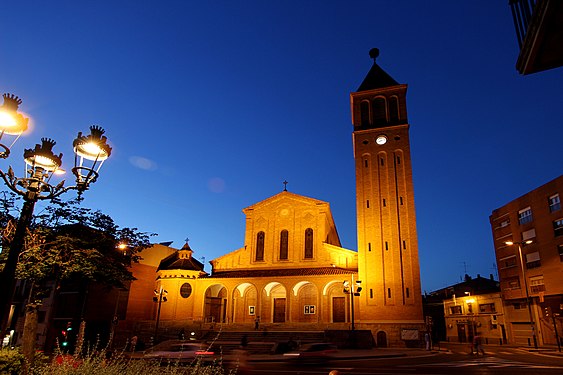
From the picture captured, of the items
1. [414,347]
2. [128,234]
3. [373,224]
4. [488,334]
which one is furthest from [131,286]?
[488,334]

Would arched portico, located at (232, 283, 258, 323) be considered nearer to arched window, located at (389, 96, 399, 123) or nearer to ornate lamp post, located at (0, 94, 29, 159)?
arched window, located at (389, 96, 399, 123)

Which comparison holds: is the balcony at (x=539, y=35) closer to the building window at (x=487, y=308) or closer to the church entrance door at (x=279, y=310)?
the church entrance door at (x=279, y=310)

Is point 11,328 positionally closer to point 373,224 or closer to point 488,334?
point 373,224

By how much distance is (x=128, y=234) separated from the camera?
27234mm

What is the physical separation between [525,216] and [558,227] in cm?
517

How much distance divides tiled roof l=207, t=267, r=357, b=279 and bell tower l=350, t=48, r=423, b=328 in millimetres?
2555

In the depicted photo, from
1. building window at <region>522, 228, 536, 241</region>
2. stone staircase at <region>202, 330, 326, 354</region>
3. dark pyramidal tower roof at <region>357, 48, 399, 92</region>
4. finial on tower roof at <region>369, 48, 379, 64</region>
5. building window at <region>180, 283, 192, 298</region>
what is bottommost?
stone staircase at <region>202, 330, 326, 354</region>

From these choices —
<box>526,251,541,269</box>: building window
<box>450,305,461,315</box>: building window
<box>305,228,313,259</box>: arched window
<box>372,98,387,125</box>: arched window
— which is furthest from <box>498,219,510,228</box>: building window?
<box>305,228,313,259</box>: arched window

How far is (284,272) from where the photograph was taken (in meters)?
37.5

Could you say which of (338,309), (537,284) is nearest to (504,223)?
(537,284)

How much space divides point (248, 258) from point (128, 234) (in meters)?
16.4

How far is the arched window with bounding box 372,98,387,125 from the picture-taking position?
4250 cm

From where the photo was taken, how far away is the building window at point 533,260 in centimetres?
3809

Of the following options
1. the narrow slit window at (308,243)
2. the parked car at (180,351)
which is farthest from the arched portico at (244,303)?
the parked car at (180,351)
